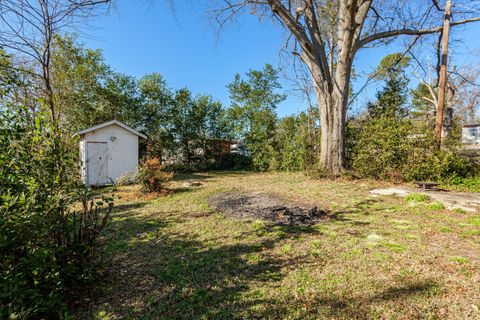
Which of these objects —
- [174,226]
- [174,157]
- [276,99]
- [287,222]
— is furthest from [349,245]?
[276,99]

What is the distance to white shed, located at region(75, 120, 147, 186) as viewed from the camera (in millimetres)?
9348

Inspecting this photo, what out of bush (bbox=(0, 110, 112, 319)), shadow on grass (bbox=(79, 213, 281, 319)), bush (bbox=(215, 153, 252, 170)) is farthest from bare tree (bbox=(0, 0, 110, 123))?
bush (bbox=(215, 153, 252, 170))

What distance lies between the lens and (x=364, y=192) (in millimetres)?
6355

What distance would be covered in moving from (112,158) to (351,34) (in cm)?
1080

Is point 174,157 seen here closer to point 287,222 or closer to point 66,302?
point 287,222

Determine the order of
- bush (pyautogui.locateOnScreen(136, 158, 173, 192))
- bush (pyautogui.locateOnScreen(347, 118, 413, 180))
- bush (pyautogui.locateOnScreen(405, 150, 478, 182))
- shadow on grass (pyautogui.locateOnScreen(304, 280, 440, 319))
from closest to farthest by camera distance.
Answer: shadow on grass (pyautogui.locateOnScreen(304, 280, 440, 319)), bush (pyautogui.locateOnScreen(405, 150, 478, 182)), bush (pyautogui.locateOnScreen(136, 158, 173, 192)), bush (pyautogui.locateOnScreen(347, 118, 413, 180))

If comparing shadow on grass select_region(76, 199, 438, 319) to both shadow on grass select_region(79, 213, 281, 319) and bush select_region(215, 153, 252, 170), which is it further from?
bush select_region(215, 153, 252, 170)

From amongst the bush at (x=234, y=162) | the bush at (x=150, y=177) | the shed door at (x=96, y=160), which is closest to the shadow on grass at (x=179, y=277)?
the bush at (x=150, y=177)

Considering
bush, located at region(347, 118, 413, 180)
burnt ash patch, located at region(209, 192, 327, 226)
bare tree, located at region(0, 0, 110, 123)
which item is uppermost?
bare tree, located at region(0, 0, 110, 123)

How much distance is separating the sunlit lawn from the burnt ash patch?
326mm

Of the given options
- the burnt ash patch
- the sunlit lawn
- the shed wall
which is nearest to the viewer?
the sunlit lawn

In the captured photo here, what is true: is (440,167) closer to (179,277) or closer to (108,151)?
(179,277)

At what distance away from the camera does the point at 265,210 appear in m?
5.02

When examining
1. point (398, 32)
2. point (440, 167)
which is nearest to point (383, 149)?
point (440, 167)
